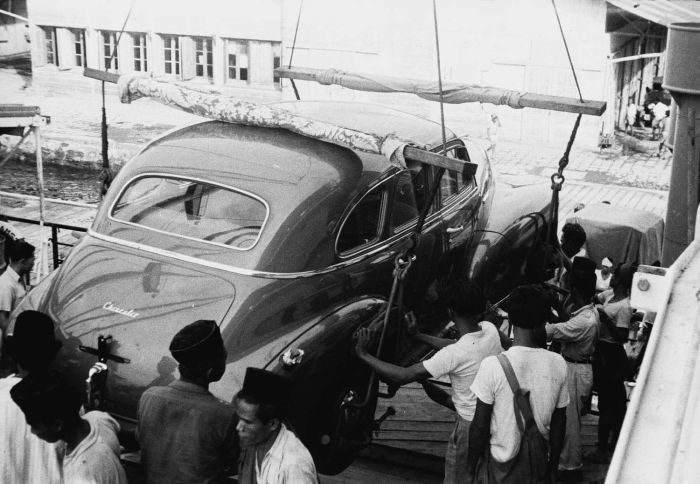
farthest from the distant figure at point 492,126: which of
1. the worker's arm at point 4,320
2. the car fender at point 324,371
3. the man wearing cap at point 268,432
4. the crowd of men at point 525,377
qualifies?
the man wearing cap at point 268,432

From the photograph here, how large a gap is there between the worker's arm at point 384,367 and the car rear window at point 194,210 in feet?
2.82

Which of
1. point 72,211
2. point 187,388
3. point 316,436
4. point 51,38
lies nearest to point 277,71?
point 316,436

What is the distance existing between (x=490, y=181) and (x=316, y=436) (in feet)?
12.5

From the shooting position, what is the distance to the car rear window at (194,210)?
522 cm

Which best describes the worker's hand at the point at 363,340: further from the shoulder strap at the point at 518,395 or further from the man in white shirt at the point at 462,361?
the shoulder strap at the point at 518,395

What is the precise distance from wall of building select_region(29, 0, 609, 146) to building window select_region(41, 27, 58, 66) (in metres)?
0.21

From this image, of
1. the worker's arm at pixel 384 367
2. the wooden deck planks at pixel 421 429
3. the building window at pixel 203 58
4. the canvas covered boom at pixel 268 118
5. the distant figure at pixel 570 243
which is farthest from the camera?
the building window at pixel 203 58

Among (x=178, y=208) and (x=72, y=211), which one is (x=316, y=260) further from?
(x=72, y=211)

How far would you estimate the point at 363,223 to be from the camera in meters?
5.61

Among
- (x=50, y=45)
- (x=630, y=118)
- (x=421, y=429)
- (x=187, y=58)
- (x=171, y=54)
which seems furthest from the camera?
(x=50, y=45)

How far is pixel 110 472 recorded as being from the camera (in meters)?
3.29

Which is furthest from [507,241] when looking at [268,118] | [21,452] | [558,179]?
[21,452]

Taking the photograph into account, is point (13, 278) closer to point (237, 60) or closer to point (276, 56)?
point (276, 56)

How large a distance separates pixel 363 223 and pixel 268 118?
0.91 meters
